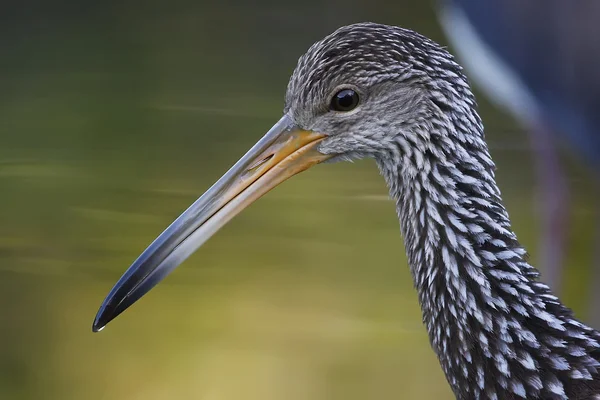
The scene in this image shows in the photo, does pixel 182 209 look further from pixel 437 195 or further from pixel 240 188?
pixel 437 195

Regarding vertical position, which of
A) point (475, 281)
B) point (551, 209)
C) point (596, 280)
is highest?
point (551, 209)

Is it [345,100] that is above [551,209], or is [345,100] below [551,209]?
below

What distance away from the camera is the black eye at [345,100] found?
9.33ft

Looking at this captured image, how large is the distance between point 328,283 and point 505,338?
2979 mm

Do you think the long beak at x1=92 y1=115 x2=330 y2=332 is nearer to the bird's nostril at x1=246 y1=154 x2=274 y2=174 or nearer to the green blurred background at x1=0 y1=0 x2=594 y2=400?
the bird's nostril at x1=246 y1=154 x2=274 y2=174

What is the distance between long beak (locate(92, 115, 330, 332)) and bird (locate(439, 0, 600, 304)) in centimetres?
220

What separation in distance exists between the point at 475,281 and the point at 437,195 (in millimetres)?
231

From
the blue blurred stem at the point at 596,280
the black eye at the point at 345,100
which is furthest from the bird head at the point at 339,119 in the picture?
the blue blurred stem at the point at 596,280

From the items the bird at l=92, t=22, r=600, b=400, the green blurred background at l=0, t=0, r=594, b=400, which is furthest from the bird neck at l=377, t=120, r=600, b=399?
the green blurred background at l=0, t=0, r=594, b=400

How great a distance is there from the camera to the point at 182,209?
6254 mm

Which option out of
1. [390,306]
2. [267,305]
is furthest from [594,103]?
[267,305]

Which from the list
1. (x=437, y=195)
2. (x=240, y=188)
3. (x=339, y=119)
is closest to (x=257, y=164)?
(x=240, y=188)

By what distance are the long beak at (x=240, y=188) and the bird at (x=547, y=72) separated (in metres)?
2.20

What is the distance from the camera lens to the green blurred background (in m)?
4.99
